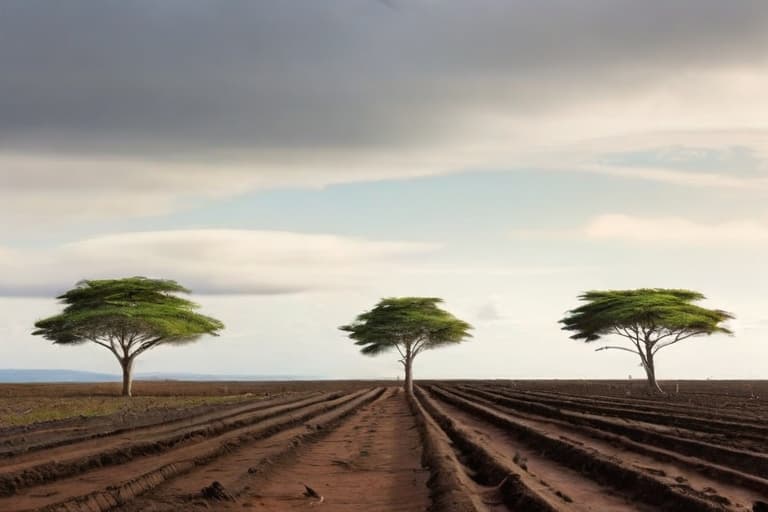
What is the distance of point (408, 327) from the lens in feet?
219

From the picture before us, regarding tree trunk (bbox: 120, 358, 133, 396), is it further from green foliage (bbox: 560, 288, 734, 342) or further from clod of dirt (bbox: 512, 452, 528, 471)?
clod of dirt (bbox: 512, 452, 528, 471)

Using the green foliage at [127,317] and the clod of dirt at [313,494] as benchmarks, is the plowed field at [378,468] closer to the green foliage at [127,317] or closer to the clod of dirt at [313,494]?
the clod of dirt at [313,494]

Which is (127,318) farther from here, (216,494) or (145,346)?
(216,494)

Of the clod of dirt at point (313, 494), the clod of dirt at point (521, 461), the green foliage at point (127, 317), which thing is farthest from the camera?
the green foliage at point (127, 317)

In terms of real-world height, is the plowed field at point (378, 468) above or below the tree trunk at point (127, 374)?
below

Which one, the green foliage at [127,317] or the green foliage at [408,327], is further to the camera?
the green foliage at [408,327]

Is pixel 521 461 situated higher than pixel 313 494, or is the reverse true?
pixel 521 461

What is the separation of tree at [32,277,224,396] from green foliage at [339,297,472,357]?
1456 cm

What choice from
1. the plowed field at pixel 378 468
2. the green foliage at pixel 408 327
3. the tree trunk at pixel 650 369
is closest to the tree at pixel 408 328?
the green foliage at pixel 408 327

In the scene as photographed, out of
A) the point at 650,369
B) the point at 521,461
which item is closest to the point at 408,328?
the point at 650,369

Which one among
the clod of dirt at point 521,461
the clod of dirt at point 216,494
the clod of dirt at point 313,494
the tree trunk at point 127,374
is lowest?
the clod of dirt at point 313,494

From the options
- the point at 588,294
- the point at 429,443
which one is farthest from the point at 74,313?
the point at 429,443

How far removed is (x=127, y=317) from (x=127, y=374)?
399 cm

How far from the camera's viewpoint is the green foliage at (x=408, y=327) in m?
66.6
